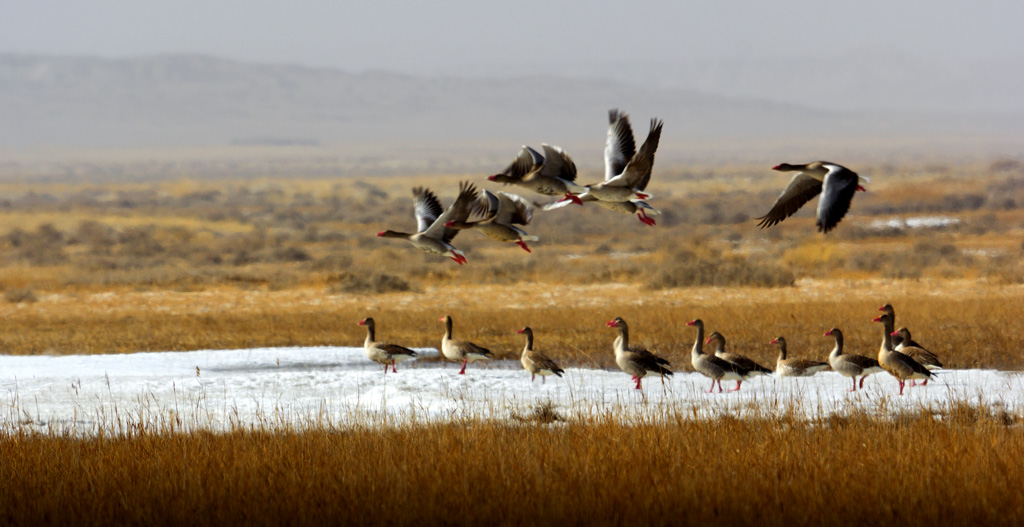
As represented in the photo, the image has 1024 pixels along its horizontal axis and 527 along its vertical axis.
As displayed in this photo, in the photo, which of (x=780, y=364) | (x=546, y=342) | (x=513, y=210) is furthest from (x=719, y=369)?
(x=546, y=342)

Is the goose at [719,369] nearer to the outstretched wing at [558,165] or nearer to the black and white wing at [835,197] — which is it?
the black and white wing at [835,197]

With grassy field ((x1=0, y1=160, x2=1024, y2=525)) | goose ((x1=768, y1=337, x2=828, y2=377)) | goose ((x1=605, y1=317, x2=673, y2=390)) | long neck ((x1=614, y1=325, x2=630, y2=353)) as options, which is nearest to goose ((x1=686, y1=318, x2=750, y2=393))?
goose ((x1=605, y1=317, x2=673, y2=390))

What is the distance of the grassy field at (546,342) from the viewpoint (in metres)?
7.73

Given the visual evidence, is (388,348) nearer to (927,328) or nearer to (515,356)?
(515,356)

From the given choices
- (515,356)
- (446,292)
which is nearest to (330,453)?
(515,356)

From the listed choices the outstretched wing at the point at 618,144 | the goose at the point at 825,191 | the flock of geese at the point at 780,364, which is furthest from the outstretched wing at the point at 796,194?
the flock of geese at the point at 780,364

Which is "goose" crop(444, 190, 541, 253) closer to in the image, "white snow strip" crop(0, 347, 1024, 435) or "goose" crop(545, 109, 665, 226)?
"goose" crop(545, 109, 665, 226)

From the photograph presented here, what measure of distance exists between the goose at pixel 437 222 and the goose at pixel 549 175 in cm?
41

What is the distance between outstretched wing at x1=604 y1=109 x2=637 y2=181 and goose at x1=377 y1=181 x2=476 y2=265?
1418mm

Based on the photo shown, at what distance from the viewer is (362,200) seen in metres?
98.7

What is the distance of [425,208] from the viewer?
12.8 metres

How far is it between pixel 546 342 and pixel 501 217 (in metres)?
9.10

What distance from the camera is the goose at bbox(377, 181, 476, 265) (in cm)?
1088

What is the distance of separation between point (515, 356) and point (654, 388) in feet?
16.5
